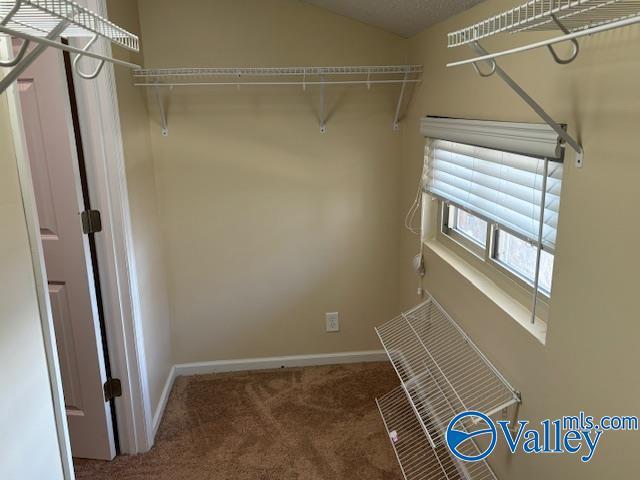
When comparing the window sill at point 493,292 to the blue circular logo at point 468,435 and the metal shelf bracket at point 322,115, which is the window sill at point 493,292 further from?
the metal shelf bracket at point 322,115

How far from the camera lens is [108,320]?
7.24 feet

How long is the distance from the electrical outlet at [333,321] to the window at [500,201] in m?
0.93

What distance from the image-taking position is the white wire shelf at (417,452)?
2.02 meters

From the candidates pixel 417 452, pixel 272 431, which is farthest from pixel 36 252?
pixel 417 452

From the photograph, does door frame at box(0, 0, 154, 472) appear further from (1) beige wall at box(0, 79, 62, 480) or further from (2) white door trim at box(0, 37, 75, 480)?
(1) beige wall at box(0, 79, 62, 480)

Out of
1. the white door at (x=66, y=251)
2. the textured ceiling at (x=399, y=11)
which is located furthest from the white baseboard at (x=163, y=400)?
the textured ceiling at (x=399, y=11)

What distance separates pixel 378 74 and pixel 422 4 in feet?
2.43

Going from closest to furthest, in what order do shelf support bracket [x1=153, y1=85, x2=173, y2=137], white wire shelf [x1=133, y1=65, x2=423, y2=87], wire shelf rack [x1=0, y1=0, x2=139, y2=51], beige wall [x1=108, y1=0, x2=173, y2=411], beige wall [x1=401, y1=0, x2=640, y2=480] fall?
wire shelf rack [x1=0, y1=0, x2=139, y2=51]
beige wall [x1=401, y1=0, x2=640, y2=480]
beige wall [x1=108, y1=0, x2=173, y2=411]
white wire shelf [x1=133, y1=65, x2=423, y2=87]
shelf support bracket [x1=153, y1=85, x2=173, y2=137]

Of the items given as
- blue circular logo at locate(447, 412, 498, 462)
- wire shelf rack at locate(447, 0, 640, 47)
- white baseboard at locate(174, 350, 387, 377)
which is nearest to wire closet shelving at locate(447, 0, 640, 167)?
wire shelf rack at locate(447, 0, 640, 47)

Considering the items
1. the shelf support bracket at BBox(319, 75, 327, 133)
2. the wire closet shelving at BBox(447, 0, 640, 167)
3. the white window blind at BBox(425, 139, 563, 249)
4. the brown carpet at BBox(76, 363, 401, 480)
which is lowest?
the brown carpet at BBox(76, 363, 401, 480)

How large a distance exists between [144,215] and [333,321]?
4.18ft

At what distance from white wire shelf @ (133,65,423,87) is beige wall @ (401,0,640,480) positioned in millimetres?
785

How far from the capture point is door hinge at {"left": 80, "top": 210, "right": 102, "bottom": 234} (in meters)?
2.04

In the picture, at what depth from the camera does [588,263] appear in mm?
1271
